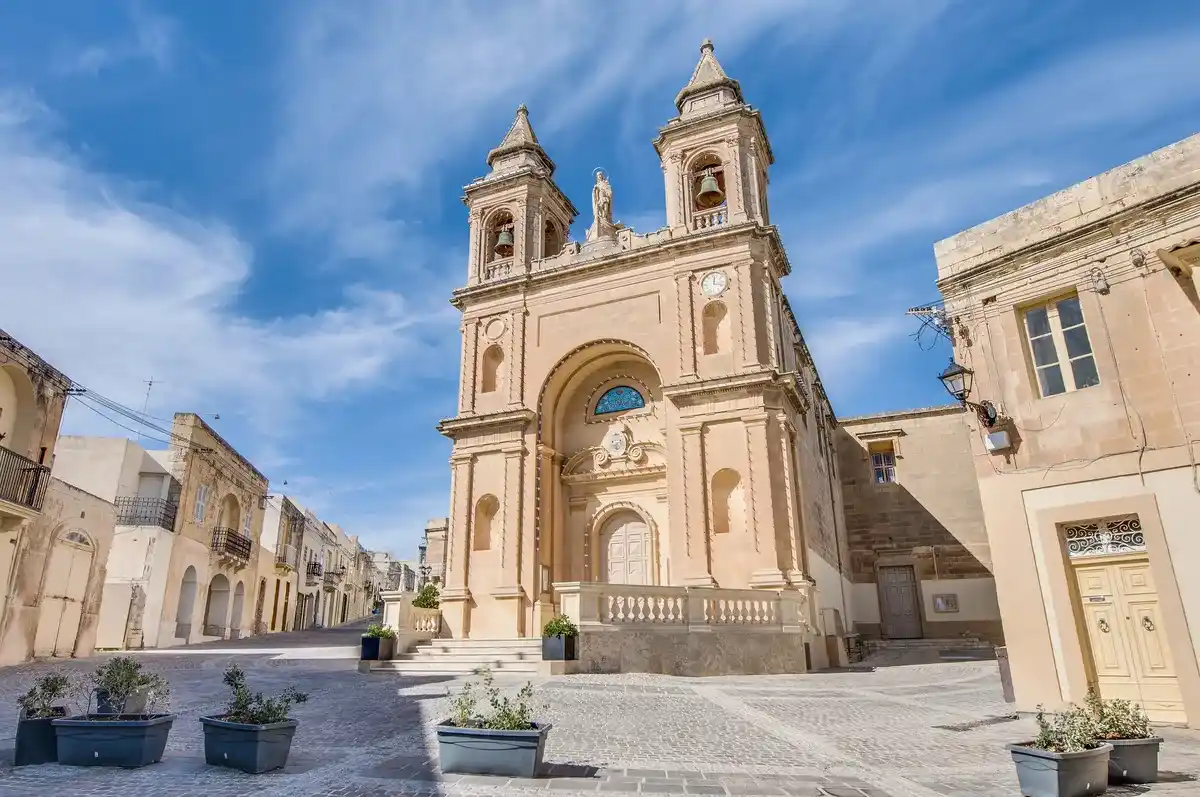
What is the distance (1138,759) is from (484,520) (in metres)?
16.4

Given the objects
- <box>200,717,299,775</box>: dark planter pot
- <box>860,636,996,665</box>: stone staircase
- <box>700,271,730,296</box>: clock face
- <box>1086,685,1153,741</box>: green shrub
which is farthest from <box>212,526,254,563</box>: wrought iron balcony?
<box>1086,685,1153,741</box>: green shrub

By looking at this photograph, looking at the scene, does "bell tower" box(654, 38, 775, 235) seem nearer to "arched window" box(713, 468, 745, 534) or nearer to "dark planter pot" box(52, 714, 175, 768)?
"arched window" box(713, 468, 745, 534)

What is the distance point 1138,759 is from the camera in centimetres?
524

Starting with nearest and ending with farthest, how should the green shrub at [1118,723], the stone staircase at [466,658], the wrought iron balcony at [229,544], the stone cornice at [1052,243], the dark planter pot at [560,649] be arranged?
the green shrub at [1118,723] → the stone cornice at [1052,243] → the dark planter pot at [560,649] → the stone staircase at [466,658] → the wrought iron balcony at [229,544]

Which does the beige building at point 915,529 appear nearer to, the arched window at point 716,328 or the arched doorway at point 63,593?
the arched window at point 716,328

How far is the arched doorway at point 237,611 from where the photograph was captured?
1165 inches

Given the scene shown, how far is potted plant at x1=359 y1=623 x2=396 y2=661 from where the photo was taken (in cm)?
1524

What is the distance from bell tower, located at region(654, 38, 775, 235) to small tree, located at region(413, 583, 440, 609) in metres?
11.5

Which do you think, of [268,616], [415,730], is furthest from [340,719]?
[268,616]

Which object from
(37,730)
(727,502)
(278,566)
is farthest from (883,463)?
(278,566)

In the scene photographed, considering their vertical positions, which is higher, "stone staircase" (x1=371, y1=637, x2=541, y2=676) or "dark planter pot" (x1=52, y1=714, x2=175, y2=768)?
"stone staircase" (x1=371, y1=637, x2=541, y2=676)

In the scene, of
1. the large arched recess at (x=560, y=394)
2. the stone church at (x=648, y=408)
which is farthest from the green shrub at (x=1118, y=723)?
the large arched recess at (x=560, y=394)

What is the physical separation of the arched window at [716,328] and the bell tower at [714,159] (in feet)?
7.14

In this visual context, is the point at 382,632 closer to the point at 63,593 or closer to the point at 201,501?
the point at 63,593
